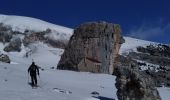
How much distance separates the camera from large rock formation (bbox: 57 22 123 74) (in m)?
46.9

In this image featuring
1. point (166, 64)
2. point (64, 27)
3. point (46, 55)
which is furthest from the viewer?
point (64, 27)

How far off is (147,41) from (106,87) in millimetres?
61880

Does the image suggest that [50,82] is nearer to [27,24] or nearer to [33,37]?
[33,37]

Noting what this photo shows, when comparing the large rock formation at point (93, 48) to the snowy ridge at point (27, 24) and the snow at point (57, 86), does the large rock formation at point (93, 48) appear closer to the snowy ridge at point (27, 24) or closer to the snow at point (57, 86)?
the snow at point (57, 86)

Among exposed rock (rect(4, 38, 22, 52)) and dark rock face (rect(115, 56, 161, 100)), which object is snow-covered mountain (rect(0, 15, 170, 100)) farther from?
dark rock face (rect(115, 56, 161, 100))

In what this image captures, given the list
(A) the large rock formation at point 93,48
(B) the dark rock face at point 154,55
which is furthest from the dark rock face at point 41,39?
(A) the large rock formation at point 93,48

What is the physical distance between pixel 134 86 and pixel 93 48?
888 inches

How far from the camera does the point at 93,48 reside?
47.9 meters

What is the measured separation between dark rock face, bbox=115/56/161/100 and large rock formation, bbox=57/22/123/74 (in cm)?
2045

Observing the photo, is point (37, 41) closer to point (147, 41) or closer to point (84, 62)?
point (147, 41)

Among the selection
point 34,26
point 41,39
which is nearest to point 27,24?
point 34,26

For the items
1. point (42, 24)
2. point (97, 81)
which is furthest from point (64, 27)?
point (97, 81)

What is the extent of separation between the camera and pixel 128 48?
88.1m

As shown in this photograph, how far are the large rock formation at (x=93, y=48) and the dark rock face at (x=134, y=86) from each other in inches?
805
